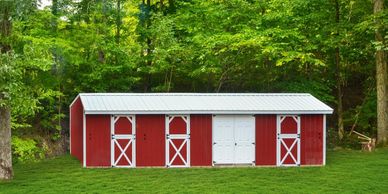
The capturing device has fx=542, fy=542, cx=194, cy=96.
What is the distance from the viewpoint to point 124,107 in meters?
17.8

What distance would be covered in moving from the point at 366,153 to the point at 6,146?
13.4 metres

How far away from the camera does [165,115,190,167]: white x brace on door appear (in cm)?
1792

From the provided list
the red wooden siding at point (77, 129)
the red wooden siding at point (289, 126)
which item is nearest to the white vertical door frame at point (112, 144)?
the red wooden siding at point (77, 129)

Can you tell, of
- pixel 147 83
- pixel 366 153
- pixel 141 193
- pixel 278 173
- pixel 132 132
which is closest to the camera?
pixel 141 193

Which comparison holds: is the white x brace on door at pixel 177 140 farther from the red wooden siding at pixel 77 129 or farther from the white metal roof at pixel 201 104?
the red wooden siding at pixel 77 129

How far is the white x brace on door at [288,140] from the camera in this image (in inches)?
726

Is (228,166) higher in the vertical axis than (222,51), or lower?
lower

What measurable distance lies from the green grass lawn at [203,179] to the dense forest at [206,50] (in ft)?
13.6

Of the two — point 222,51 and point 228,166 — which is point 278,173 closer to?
point 228,166

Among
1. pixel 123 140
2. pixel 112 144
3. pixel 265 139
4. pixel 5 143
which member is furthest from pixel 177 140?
pixel 5 143

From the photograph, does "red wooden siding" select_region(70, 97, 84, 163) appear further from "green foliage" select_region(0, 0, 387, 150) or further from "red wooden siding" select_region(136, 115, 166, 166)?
"red wooden siding" select_region(136, 115, 166, 166)

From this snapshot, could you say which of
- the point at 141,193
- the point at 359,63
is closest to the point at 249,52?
the point at 359,63

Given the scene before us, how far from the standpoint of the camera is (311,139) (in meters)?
A: 18.6

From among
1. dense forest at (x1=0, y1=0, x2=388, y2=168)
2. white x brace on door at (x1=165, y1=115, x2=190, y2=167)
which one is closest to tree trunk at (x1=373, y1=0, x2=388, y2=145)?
dense forest at (x1=0, y1=0, x2=388, y2=168)
